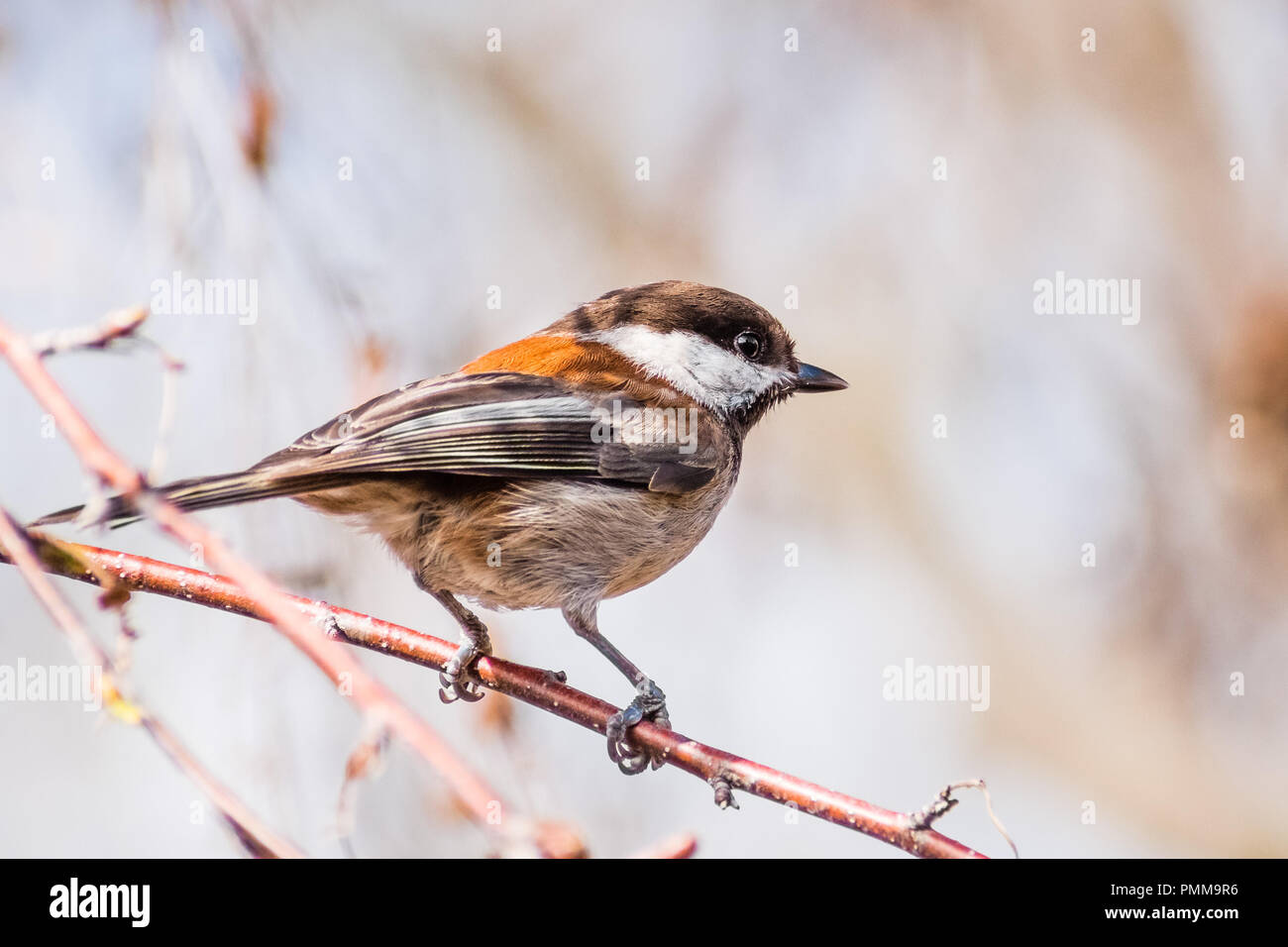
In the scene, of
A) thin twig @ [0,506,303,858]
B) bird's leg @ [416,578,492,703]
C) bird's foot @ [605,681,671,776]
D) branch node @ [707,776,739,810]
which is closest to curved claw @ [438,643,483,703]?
bird's leg @ [416,578,492,703]

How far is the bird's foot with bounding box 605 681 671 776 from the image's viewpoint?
2.49m

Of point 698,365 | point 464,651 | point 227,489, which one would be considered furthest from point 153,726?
point 698,365

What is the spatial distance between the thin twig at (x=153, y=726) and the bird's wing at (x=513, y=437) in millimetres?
1287

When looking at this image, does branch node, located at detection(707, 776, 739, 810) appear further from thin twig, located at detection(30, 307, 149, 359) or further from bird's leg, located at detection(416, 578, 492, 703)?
thin twig, located at detection(30, 307, 149, 359)

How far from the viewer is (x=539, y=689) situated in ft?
7.92

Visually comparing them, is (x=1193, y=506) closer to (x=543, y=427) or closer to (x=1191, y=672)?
(x=1191, y=672)

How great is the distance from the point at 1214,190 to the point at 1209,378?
2.87 ft

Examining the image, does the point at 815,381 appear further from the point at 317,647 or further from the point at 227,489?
the point at 317,647

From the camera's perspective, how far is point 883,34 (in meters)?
4.82

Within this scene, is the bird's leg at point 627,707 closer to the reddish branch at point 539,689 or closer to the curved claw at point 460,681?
the reddish branch at point 539,689

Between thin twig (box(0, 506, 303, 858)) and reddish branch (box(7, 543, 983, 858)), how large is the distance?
331mm

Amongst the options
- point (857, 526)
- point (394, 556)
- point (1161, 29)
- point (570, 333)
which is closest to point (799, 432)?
point (857, 526)

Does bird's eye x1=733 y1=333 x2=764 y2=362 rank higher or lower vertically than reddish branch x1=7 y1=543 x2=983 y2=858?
higher

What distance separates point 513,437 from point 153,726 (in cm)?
195
